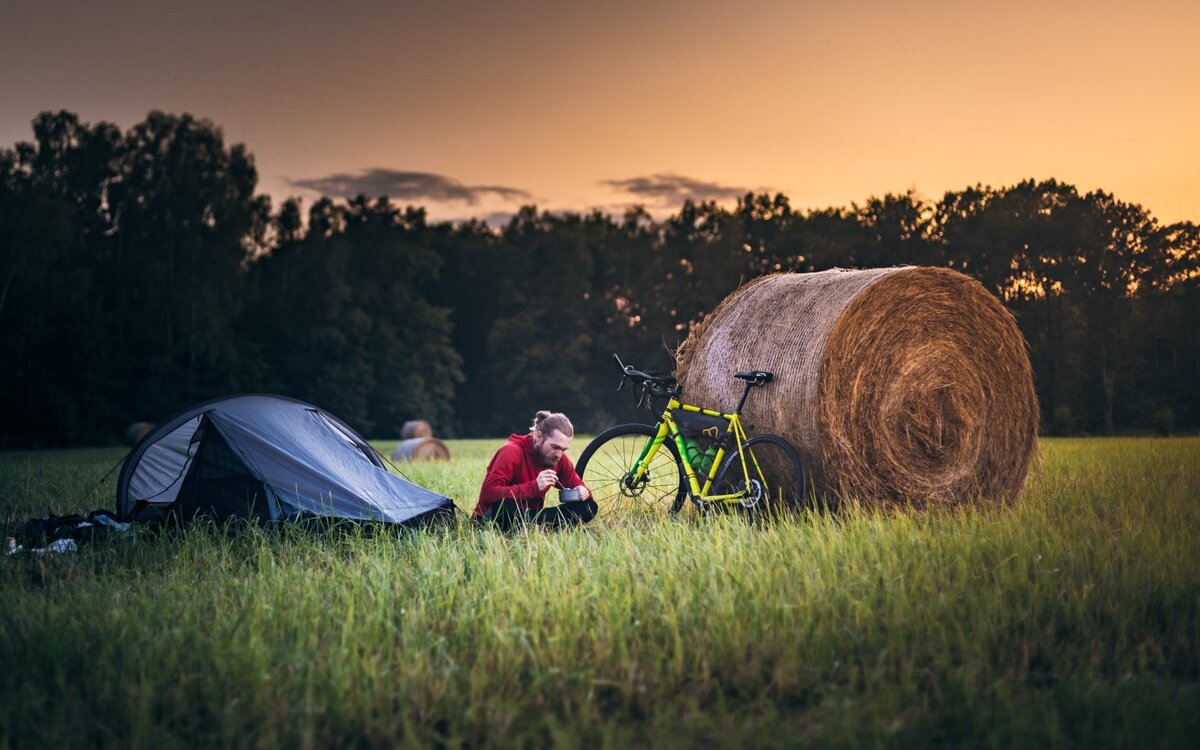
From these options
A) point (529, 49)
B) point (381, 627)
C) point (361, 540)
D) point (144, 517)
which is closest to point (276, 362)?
point (529, 49)

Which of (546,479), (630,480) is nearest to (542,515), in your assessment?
(546,479)

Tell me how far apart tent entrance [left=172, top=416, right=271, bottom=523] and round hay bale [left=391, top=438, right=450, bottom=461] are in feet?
33.2

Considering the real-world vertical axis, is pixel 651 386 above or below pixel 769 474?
above

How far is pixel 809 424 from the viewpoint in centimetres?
786

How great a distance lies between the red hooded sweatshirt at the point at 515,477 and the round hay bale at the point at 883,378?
6.73 ft

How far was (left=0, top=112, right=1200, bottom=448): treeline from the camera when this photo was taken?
103 feet

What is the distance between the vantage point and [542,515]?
7320 mm

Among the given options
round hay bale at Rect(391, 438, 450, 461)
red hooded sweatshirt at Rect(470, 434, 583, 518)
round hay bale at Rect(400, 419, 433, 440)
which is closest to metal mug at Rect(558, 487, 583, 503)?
red hooded sweatshirt at Rect(470, 434, 583, 518)

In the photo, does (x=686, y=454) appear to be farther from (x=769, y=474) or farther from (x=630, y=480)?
(x=769, y=474)

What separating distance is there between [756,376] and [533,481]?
2.27 meters

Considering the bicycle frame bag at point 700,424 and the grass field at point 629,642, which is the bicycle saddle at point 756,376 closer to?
the bicycle frame bag at point 700,424

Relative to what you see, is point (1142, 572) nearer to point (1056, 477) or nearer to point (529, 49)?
point (1056, 477)

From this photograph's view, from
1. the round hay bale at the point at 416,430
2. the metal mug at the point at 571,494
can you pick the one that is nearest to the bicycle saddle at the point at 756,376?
the metal mug at the point at 571,494

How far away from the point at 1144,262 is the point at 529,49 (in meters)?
26.3
